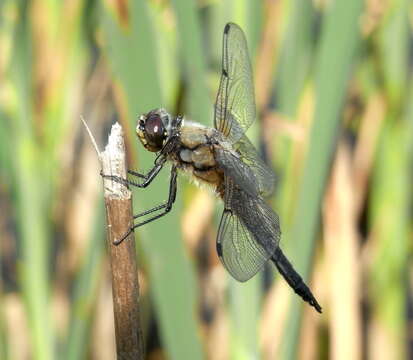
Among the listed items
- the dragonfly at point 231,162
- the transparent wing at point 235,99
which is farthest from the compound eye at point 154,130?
the transparent wing at point 235,99

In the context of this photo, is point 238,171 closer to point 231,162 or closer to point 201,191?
point 231,162

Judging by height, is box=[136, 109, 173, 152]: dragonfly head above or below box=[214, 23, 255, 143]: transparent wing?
below

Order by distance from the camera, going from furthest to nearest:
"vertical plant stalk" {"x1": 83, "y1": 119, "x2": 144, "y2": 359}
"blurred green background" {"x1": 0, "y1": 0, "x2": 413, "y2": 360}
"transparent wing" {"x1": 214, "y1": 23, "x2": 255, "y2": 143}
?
"transparent wing" {"x1": 214, "y1": 23, "x2": 255, "y2": 143}, "blurred green background" {"x1": 0, "y1": 0, "x2": 413, "y2": 360}, "vertical plant stalk" {"x1": 83, "y1": 119, "x2": 144, "y2": 359}

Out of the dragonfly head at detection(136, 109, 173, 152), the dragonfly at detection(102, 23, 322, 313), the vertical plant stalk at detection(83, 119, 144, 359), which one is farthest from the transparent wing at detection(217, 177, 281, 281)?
the vertical plant stalk at detection(83, 119, 144, 359)

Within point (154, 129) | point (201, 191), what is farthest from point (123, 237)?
point (201, 191)

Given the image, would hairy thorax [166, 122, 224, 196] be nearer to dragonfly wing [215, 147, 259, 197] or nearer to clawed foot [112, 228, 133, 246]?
dragonfly wing [215, 147, 259, 197]

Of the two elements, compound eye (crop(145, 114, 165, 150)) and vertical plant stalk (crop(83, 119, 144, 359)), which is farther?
compound eye (crop(145, 114, 165, 150))
